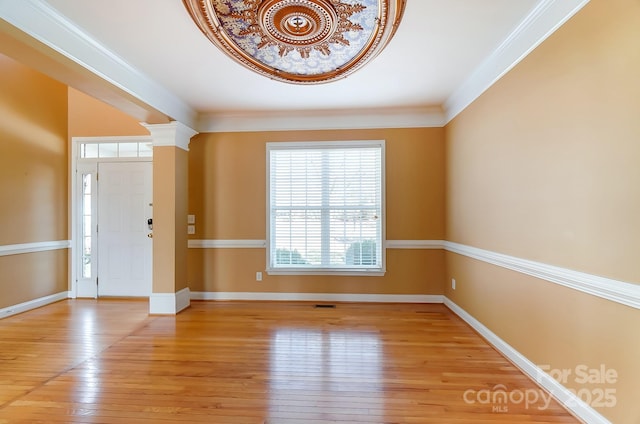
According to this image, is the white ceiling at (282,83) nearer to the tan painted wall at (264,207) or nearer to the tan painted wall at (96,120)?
the tan painted wall at (264,207)

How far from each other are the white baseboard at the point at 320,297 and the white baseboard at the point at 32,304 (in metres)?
1.90

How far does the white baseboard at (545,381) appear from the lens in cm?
173

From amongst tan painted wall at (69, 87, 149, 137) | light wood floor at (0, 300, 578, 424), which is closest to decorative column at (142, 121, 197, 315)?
light wood floor at (0, 300, 578, 424)

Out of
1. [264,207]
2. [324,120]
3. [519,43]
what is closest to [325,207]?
[264,207]

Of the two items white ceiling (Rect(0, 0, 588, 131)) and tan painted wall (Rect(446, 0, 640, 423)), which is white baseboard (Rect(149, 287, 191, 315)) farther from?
tan painted wall (Rect(446, 0, 640, 423))

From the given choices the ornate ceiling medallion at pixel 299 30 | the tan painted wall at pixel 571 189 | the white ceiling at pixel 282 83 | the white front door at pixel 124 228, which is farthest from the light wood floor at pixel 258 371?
the ornate ceiling medallion at pixel 299 30

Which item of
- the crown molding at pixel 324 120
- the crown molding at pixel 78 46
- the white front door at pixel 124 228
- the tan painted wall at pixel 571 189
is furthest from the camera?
the white front door at pixel 124 228

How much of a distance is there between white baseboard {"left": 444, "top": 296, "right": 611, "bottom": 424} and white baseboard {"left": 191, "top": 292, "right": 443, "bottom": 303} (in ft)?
3.40

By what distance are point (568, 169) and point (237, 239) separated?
3652 millimetres

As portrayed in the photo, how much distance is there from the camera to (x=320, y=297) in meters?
4.17

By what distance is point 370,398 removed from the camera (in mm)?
2016

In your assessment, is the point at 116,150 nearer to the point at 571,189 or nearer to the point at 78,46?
the point at 78,46

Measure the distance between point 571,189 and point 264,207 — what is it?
130 inches

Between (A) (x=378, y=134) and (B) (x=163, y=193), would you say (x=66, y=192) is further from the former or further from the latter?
(A) (x=378, y=134)
